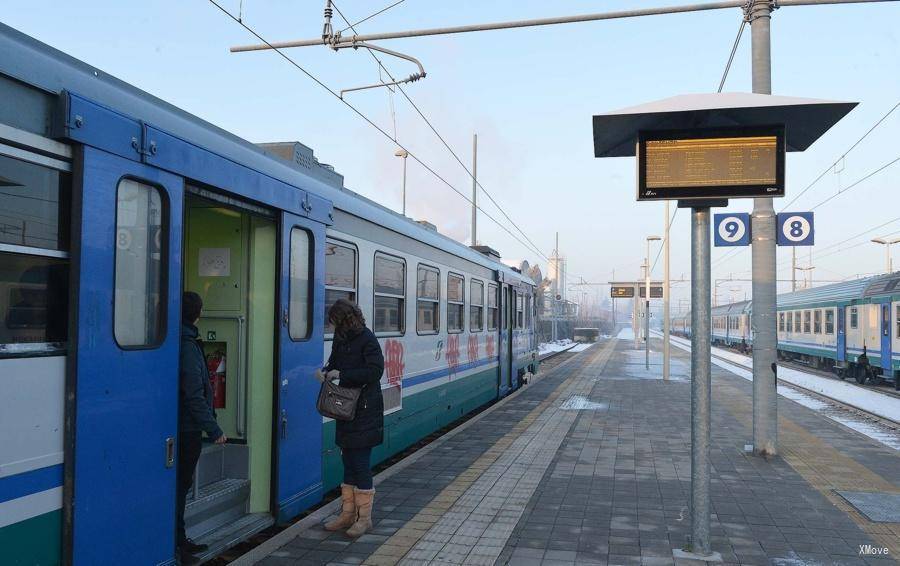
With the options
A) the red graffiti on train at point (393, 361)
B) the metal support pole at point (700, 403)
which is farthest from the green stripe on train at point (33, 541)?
the red graffiti on train at point (393, 361)

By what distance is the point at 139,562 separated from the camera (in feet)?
12.0

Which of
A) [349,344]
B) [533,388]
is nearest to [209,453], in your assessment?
[349,344]

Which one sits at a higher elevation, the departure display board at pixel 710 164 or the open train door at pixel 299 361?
the departure display board at pixel 710 164

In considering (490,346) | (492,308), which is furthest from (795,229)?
(490,346)

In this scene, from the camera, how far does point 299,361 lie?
5488 mm

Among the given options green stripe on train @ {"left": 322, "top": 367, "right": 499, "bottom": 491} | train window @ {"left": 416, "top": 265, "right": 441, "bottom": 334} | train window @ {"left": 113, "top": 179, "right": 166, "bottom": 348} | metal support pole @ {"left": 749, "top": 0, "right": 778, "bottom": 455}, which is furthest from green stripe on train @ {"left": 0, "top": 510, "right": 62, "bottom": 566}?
metal support pole @ {"left": 749, "top": 0, "right": 778, "bottom": 455}

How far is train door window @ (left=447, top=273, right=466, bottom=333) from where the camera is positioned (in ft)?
32.2

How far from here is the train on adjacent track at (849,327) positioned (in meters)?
18.4

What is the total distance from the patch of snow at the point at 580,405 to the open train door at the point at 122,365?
32.3 ft

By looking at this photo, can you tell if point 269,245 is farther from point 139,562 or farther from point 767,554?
point 767,554

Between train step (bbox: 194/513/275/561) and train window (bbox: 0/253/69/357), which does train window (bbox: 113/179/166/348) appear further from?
train step (bbox: 194/513/275/561)

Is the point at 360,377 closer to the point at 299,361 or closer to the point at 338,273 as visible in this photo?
the point at 299,361

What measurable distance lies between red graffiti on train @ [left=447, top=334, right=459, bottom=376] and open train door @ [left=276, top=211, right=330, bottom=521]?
4.06 m

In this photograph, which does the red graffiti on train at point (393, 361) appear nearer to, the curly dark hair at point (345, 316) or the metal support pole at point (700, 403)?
the curly dark hair at point (345, 316)
